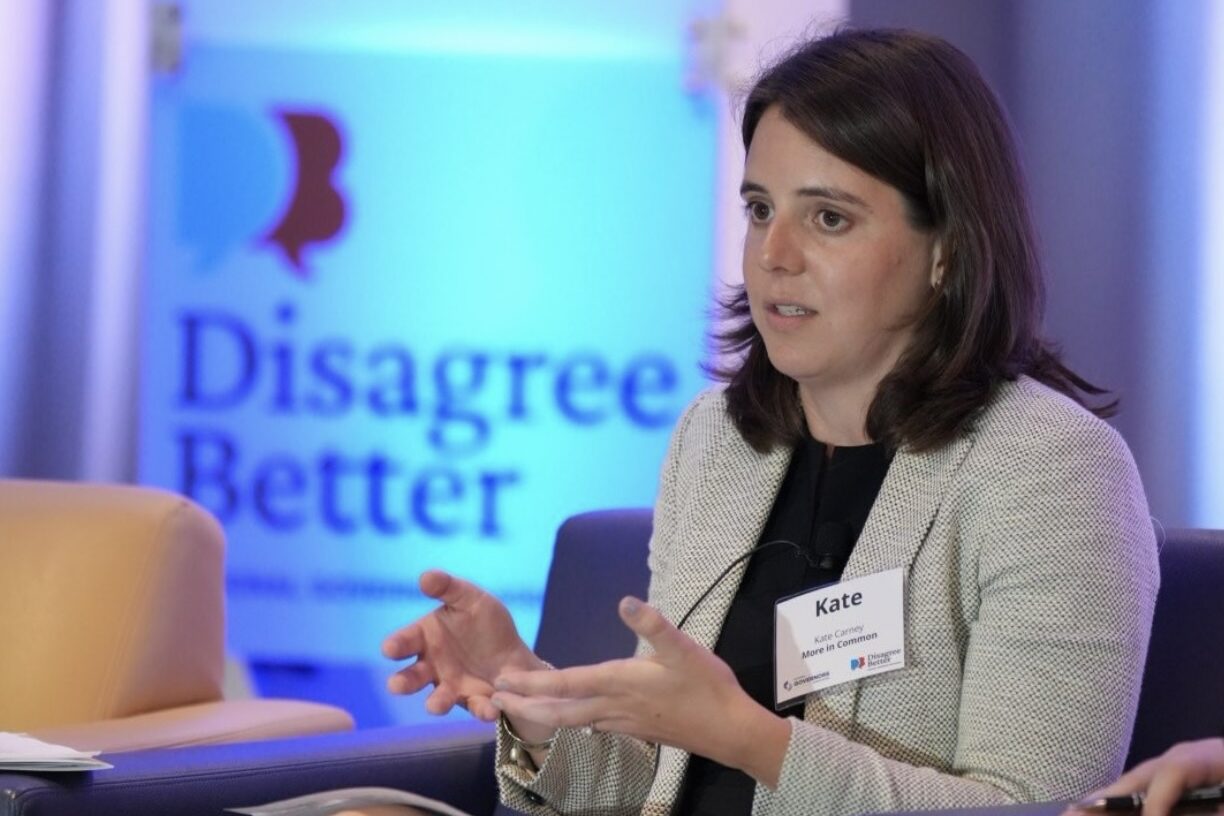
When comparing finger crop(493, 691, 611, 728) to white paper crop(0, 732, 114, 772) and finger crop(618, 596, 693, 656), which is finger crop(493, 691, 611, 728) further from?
white paper crop(0, 732, 114, 772)

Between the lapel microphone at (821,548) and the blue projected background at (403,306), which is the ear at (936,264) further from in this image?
the blue projected background at (403,306)

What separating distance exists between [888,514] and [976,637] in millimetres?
168

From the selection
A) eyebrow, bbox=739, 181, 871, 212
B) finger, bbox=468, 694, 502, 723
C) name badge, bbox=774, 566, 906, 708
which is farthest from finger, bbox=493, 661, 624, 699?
eyebrow, bbox=739, 181, 871, 212

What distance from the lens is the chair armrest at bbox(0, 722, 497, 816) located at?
180cm

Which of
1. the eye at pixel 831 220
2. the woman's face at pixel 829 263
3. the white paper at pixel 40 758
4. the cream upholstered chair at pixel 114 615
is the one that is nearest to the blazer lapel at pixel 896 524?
the woman's face at pixel 829 263

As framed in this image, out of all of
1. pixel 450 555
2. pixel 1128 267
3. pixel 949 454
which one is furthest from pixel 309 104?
pixel 949 454

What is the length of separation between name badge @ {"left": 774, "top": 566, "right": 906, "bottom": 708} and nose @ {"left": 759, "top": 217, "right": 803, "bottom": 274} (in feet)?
1.14

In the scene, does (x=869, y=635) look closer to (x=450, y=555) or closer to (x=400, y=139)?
(x=450, y=555)

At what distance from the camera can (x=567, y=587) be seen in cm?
231

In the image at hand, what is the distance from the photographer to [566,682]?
142 cm

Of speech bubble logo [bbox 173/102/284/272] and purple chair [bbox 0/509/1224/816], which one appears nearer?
purple chair [bbox 0/509/1224/816]

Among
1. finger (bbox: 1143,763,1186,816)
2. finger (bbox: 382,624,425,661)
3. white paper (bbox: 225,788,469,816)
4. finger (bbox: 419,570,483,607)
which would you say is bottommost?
white paper (bbox: 225,788,469,816)

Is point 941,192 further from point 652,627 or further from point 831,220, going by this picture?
point 652,627

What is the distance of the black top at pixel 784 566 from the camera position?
1.83 m
